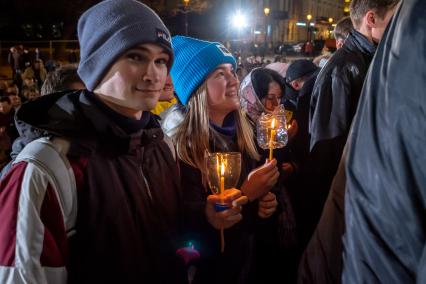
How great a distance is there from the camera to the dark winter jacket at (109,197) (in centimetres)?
161

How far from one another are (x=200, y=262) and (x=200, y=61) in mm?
1504

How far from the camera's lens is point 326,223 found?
1179 mm

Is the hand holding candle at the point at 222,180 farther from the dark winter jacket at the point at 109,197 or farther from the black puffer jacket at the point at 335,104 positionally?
the black puffer jacket at the point at 335,104

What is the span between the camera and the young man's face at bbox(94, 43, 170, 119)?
1840mm

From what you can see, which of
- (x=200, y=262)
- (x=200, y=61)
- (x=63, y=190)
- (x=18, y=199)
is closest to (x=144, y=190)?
(x=63, y=190)

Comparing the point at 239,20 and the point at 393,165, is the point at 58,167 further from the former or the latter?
the point at 239,20

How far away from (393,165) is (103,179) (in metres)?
1.26

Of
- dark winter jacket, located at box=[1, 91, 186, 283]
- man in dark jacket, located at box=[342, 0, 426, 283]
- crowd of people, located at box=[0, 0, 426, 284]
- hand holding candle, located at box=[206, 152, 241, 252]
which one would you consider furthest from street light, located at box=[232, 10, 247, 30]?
man in dark jacket, located at box=[342, 0, 426, 283]

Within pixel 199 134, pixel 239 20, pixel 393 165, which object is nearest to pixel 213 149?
pixel 199 134

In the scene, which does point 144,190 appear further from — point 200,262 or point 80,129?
point 200,262

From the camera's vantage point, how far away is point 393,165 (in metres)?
0.86

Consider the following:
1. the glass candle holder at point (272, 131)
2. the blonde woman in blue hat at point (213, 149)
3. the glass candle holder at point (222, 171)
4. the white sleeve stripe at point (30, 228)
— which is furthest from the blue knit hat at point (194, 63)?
the white sleeve stripe at point (30, 228)

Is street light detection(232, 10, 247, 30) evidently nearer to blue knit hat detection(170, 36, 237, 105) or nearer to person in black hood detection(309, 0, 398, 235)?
person in black hood detection(309, 0, 398, 235)

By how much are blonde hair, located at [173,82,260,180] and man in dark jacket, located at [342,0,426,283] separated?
159cm
